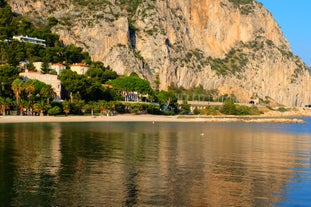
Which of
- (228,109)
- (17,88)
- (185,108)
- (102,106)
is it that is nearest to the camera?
(17,88)

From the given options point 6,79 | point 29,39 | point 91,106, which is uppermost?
point 29,39

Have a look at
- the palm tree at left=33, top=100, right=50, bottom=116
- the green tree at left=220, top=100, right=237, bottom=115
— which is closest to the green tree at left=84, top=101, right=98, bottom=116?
the palm tree at left=33, top=100, right=50, bottom=116

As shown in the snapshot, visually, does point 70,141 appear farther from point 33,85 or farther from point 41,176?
point 33,85

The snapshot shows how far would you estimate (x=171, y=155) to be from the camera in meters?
45.5

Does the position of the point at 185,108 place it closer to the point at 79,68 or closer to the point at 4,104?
the point at 79,68

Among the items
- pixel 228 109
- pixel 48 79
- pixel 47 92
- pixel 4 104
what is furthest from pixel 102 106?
pixel 228 109

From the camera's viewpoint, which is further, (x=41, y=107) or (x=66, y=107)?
(x=66, y=107)

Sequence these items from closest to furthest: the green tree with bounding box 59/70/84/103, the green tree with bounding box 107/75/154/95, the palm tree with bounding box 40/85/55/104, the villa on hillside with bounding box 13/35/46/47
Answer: the palm tree with bounding box 40/85/55/104
the green tree with bounding box 59/70/84/103
the green tree with bounding box 107/75/154/95
the villa on hillside with bounding box 13/35/46/47

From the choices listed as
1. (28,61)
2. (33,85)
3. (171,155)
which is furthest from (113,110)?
(171,155)

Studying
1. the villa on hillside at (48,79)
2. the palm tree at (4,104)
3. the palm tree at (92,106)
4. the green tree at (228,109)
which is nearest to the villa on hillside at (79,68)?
the villa on hillside at (48,79)

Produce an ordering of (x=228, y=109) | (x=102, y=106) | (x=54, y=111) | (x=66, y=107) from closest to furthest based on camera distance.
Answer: (x=54, y=111), (x=66, y=107), (x=102, y=106), (x=228, y=109)

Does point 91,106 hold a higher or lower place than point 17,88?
lower

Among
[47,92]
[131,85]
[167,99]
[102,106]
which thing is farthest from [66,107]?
[167,99]

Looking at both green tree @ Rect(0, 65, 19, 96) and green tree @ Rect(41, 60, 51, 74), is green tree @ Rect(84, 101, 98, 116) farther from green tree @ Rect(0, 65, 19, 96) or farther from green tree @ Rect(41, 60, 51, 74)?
green tree @ Rect(41, 60, 51, 74)
